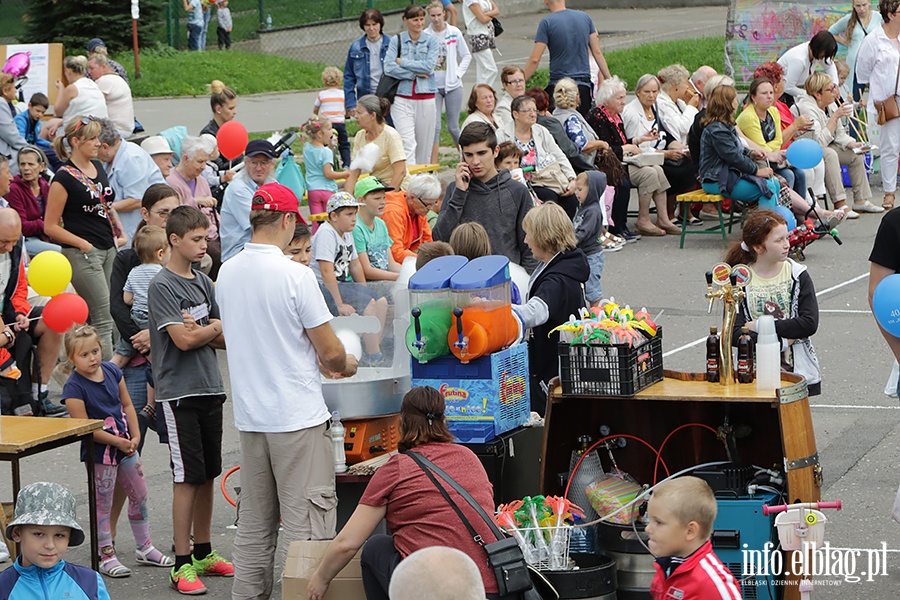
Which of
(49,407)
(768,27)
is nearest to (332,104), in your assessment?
(768,27)

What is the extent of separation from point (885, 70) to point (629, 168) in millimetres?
3223

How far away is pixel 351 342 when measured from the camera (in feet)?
21.7

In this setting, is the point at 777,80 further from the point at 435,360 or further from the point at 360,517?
the point at 360,517

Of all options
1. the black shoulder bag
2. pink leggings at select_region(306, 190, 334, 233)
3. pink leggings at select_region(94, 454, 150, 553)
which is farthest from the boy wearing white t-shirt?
pink leggings at select_region(306, 190, 334, 233)

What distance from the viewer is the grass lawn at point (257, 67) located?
23.8m

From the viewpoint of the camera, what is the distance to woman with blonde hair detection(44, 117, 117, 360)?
10164mm

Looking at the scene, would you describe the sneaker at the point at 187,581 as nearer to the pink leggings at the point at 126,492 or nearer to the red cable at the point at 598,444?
the pink leggings at the point at 126,492

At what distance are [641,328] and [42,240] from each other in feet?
20.1

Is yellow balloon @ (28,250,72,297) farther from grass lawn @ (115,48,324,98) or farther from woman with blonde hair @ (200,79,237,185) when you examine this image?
grass lawn @ (115,48,324,98)

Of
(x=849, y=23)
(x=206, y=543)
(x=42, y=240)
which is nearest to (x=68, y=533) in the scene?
(x=206, y=543)

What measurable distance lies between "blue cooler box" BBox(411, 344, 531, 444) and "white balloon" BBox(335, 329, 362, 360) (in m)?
0.37

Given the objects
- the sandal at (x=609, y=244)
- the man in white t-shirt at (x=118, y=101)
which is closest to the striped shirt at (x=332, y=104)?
the man in white t-shirt at (x=118, y=101)

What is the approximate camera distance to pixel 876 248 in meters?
6.47

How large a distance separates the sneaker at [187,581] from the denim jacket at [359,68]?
38.2ft
